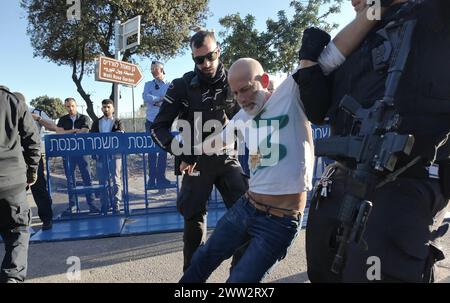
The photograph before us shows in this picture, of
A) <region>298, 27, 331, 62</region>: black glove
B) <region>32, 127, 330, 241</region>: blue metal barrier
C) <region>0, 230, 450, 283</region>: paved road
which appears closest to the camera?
<region>298, 27, 331, 62</region>: black glove

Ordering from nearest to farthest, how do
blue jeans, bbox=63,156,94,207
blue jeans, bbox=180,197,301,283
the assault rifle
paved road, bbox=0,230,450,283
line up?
the assault rifle
blue jeans, bbox=180,197,301,283
paved road, bbox=0,230,450,283
blue jeans, bbox=63,156,94,207

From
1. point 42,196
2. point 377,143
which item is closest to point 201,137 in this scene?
point 377,143

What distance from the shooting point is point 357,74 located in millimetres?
1592

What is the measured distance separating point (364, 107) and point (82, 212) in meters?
5.30

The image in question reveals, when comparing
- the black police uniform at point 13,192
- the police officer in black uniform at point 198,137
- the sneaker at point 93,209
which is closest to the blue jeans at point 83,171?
the sneaker at point 93,209

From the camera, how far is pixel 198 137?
3.08 metres

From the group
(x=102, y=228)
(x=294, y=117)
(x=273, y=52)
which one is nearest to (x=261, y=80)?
(x=294, y=117)

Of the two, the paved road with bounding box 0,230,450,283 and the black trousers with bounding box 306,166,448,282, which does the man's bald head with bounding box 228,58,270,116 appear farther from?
the paved road with bounding box 0,230,450,283

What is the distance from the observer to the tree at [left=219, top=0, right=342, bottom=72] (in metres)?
16.0

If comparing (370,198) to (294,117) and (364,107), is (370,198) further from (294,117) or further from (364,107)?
(294,117)

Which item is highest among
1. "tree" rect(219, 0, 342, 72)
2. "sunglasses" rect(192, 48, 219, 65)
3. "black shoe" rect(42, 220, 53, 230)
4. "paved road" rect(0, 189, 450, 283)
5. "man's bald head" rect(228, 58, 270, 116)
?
"tree" rect(219, 0, 342, 72)

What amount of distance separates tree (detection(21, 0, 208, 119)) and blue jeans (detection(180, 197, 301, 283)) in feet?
53.2

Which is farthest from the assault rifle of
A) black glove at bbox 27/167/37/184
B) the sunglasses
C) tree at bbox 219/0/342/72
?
tree at bbox 219/0/342/72

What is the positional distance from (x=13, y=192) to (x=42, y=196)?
6.75 feet
